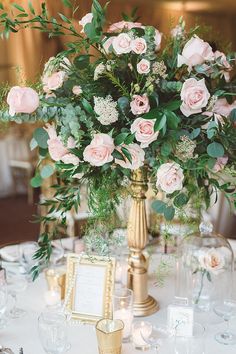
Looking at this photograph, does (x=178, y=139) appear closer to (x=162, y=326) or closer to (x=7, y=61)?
(x=162, y=326)

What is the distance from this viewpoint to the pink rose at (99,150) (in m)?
1.37

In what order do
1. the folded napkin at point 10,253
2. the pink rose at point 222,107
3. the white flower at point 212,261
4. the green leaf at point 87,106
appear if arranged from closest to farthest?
the green leaf at point 87,106
the pink rose at point 222,107
the white flower at point 212,261
the folded napkin at point 10,253

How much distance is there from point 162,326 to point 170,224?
0.35 meters

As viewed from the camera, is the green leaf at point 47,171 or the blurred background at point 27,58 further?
the blurred background at point 27,58

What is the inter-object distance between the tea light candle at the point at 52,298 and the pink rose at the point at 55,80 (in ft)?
2.45

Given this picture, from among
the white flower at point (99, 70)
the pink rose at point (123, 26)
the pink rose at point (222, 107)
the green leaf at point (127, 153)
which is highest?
the pink rose at point (123, 26)

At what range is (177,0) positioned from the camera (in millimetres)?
7387

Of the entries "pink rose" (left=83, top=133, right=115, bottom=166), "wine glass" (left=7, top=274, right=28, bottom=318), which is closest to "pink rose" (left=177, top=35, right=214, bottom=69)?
"pink rose" (left=83, top=133, right=115, bottom=166)

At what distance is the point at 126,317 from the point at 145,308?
0.18 m

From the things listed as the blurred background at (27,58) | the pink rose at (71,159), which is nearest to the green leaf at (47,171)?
the pink rose at (71,159)

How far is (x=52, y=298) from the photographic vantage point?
1.76m

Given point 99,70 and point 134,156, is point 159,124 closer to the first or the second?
point 134,156

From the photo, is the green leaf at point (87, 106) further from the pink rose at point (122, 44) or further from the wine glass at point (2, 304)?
the wine glass at point (2, 304)

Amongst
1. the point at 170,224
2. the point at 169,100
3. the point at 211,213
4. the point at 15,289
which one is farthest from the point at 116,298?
the point at 211,213
